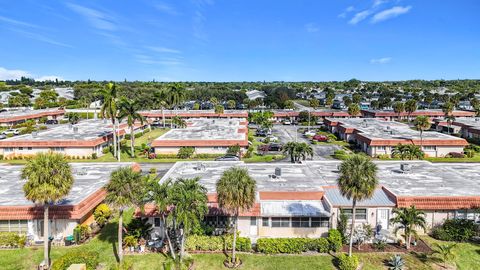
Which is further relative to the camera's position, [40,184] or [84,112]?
[84,112]

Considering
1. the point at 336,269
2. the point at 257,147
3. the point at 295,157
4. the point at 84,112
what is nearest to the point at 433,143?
the point at 295,157

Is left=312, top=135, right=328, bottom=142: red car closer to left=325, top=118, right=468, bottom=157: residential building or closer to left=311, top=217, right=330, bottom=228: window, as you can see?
left=325, top=118, right=468, bottom=157: residential building

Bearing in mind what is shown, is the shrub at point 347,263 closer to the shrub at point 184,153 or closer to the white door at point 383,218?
the white door at point 383,218

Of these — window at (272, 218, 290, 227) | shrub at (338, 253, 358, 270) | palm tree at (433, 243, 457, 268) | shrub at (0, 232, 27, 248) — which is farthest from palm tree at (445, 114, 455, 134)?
shrub at (0, 232, 27, 248)

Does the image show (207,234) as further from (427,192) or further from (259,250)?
(427,192)

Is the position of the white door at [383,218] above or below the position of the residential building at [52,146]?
below

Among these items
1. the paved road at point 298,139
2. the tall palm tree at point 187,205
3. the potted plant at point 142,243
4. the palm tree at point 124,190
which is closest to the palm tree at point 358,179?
the tall palm tree at point 187,205
